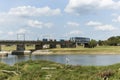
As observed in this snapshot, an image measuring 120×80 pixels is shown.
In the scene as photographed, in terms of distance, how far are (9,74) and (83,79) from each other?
8198 mm

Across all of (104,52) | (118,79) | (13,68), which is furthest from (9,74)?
(104,52)

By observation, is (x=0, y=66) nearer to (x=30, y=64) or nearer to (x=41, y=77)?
(x=30, y=64)

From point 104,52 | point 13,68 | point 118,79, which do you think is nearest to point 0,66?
point 13,68

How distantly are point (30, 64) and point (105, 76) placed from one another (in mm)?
13064

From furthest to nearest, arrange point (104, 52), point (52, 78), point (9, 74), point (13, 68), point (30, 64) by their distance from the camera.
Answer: point (104, 52) → point (30, 64) → point (13, 68) → point (9, 74) → point (52, 78)

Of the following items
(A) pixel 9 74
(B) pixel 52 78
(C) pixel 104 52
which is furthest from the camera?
(C) pixel 104 52

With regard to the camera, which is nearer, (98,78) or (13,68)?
(98,78)

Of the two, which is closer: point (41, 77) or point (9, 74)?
point (41, 77)

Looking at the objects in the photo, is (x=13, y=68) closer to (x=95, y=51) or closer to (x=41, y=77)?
(x=41, y=77)

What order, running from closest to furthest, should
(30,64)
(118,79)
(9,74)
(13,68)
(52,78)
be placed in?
1. (118,79)
2. (52,78)
3. (9,74)
4. (13,68)
5. (30,64)

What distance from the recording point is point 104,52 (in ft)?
602

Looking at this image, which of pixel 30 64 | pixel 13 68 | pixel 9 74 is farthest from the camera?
pixel 30 64

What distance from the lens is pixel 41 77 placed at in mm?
24859

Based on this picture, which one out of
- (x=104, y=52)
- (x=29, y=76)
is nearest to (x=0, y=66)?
(x=29, y=76)
